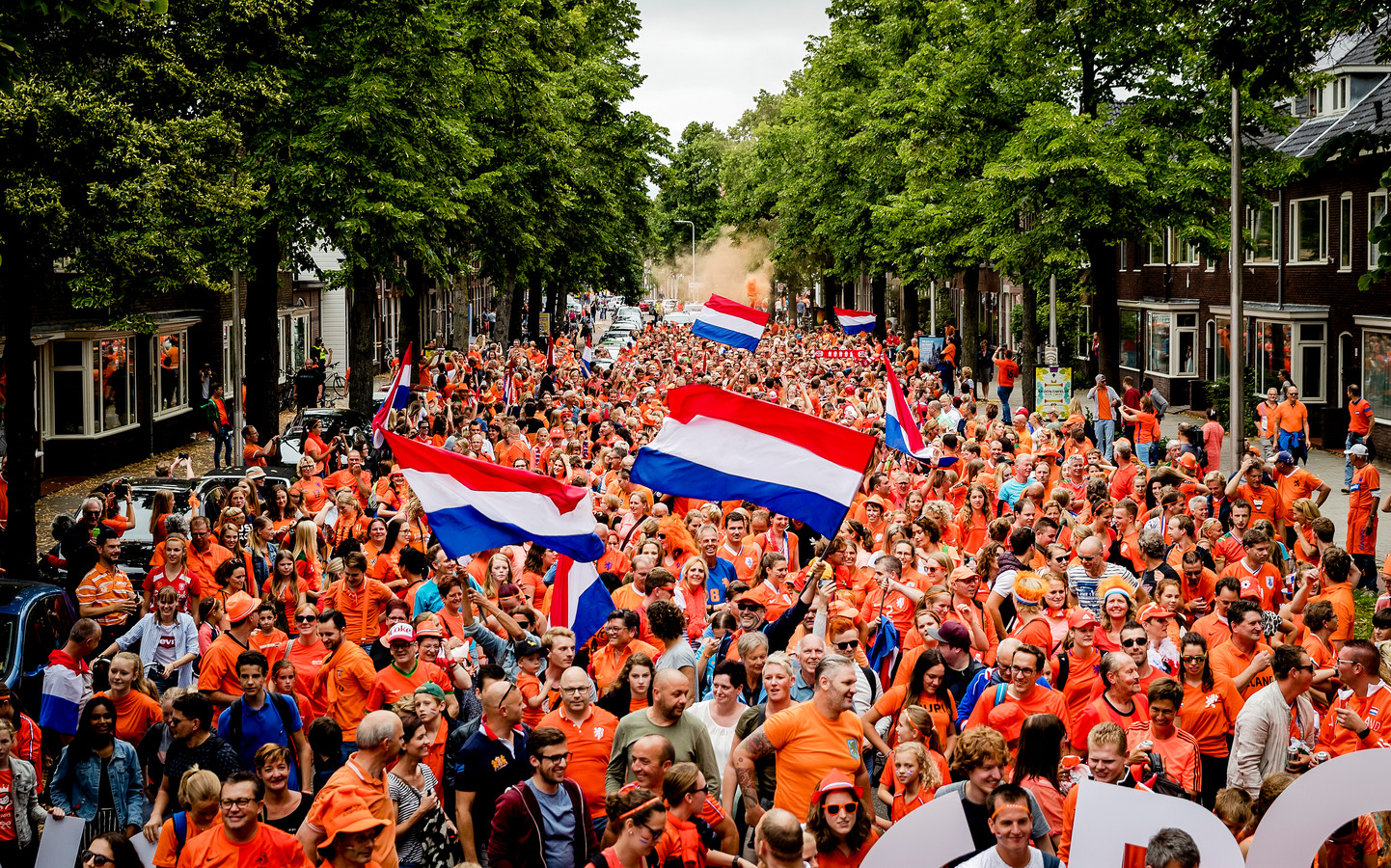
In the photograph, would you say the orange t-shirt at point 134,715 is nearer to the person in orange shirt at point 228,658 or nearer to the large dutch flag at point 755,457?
the person in orange shirt at point 228,658

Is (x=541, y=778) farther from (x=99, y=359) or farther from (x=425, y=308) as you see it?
(x=425, y=308)

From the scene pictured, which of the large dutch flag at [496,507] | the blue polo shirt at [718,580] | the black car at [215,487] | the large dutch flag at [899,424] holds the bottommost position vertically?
the blue polo shirt at [718,580]

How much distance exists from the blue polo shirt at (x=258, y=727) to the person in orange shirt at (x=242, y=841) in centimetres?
175

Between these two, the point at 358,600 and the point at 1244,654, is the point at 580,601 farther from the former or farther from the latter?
the point at 1244,654

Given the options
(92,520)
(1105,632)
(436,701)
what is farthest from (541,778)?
(92,520)

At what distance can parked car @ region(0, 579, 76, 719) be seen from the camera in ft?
33.7

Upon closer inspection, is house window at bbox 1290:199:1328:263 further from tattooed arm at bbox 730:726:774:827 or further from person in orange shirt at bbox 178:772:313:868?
person in orange shirt at bbox 178:772:313:868

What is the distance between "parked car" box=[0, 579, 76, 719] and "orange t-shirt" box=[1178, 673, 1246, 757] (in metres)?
7.63

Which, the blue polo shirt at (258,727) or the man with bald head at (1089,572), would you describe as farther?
the man with bald head at (1089,572)

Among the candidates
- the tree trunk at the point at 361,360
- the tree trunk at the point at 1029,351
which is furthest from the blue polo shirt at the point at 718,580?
the tree trunk at the point at 1029,351

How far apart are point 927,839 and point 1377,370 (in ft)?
87.7

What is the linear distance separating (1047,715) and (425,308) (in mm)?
58853

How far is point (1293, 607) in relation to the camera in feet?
33.8

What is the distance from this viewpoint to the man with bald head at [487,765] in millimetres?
6926
